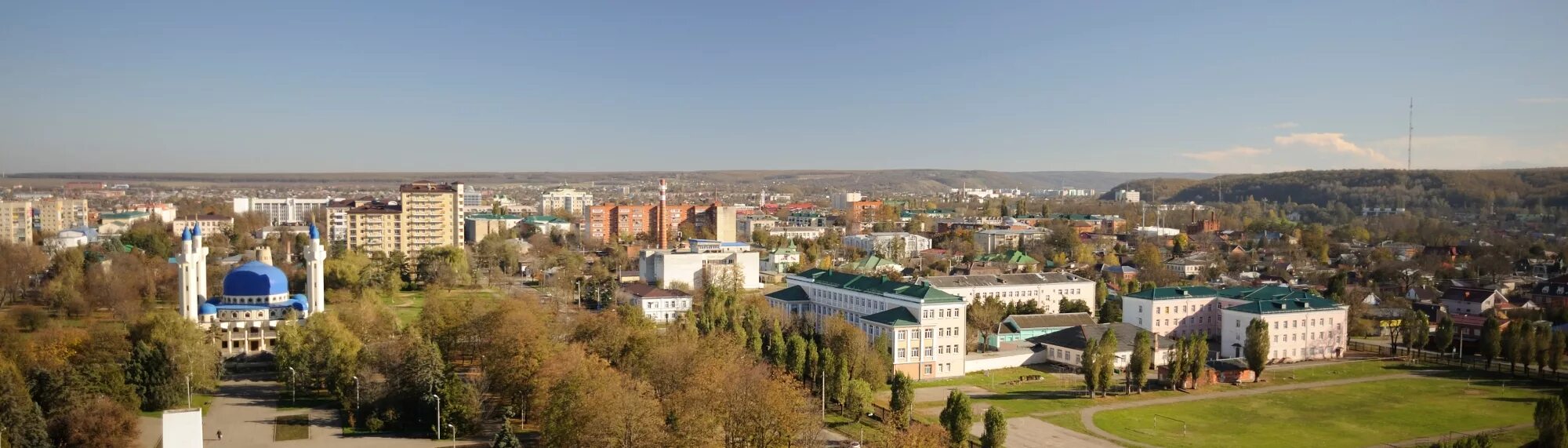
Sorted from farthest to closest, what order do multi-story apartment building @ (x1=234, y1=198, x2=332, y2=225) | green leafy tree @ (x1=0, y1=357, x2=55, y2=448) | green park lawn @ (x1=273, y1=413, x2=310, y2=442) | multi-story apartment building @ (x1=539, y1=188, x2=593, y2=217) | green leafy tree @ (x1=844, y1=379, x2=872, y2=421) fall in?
multi-story apartment building @ (x1=539, y1=188, x2=593, y2=217)
multi-story apartment building @ (x1=234, y1=198, x2=332, y2=225)
green leafy tree @ (x1=844, y1=379, x2=872, y2=421)
green park lawn @ (x1=273, y1=413, x2=310, y2=442)
green leafy tree @ (x1=0, y1=357, x2=55, y2=448)

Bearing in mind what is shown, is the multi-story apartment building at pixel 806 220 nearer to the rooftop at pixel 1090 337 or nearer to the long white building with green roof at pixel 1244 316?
the long white building with green roof at pixel 1244 316

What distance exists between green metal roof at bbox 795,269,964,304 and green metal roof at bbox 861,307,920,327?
688mm

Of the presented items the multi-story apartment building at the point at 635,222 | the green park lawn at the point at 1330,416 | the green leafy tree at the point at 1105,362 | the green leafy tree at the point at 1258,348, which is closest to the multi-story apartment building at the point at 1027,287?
the green leafy tree at the point at 1258,348

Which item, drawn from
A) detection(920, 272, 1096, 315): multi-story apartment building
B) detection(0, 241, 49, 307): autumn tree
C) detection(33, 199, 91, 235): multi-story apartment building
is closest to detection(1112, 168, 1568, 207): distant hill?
detection(920, 272, 1096, 315): multi-story apartment building

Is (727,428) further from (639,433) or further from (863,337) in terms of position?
(863,337)

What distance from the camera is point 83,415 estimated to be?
2219 cm

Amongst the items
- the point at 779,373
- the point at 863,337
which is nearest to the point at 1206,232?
the point at 863,337

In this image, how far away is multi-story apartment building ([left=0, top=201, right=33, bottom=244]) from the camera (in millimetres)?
72375

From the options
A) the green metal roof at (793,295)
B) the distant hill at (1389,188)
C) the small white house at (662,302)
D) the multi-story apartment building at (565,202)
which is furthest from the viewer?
the multi-story apartment building at (565,202)

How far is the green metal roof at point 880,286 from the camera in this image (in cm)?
3381

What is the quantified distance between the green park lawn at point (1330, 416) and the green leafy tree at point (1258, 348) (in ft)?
5.46

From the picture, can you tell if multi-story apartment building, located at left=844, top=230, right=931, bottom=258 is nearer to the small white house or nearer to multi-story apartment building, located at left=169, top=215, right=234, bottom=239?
the small white house

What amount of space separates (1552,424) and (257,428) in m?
28.7

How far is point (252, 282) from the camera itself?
1417 inches
